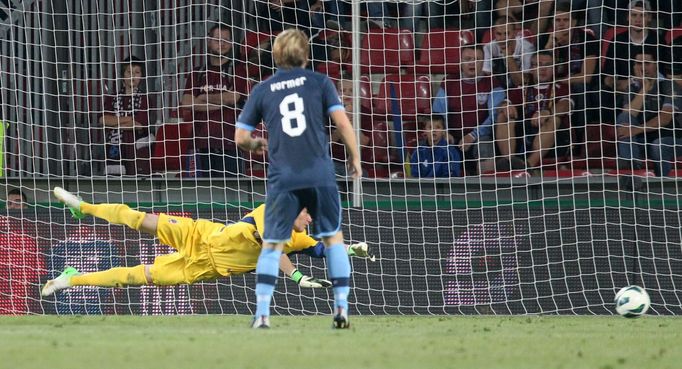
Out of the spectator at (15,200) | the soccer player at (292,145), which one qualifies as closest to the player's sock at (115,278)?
the spectator at (15,200)

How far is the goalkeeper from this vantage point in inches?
464

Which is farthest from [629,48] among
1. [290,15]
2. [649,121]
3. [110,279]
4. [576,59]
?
[110,279]

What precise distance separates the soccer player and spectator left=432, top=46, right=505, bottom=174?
568 centimetres

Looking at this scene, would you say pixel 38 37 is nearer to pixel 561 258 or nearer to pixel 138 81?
pixel 138 81

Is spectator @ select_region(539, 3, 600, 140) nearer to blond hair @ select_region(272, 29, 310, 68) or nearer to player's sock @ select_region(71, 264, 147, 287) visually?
player's sock @ select_region(71, 264, 147, 287)

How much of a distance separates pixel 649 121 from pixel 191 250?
513cm

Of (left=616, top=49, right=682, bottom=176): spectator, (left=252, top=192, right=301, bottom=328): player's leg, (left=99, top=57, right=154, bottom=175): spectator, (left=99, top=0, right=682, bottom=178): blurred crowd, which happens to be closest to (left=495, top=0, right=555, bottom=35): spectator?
(left=99, top=0, right=682, bottom=178): blurred crowd

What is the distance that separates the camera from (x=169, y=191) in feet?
46.2

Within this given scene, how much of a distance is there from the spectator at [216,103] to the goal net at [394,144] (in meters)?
0.03

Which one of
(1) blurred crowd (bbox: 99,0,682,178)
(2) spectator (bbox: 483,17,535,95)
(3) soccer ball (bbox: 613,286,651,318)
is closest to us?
(3) soccer ball (bbox: 613,286,651,318)

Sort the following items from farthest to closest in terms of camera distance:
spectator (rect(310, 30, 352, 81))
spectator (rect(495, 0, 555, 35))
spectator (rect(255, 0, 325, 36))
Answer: spectator (rect(255, 0, 325, 36))
spectator (rect(495, 0, 555, 35))
spectator (rect(310, 30, 352, 81))

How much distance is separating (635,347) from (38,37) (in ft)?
28.6

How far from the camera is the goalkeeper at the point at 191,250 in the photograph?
464 inches

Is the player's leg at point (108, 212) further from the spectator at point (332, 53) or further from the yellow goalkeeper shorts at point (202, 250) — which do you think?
the spectator at point (332, 53)
